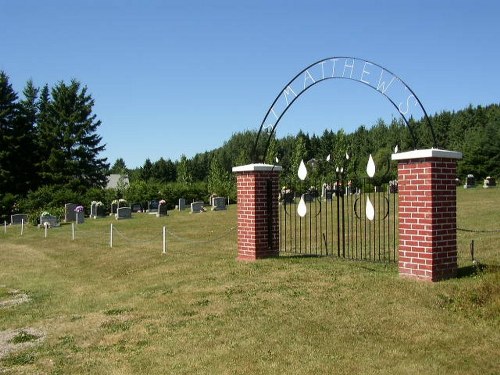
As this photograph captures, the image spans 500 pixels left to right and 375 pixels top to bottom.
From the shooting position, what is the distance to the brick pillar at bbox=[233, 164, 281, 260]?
9.95m

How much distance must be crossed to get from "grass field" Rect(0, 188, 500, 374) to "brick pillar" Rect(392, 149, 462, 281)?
10.5 inches

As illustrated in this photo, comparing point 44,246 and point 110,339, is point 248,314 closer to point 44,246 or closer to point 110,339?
point 110,339

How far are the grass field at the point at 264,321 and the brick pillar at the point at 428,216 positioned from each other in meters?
0.27

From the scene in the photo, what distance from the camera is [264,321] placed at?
628cm

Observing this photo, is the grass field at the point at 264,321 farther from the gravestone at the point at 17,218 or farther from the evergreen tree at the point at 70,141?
the evergreen tree at the point at 70,141

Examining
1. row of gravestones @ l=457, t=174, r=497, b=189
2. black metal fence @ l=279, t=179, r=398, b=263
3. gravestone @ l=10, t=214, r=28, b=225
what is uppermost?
row of gravestones @ l=457, t=174, r=497, b=189

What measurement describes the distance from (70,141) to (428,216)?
55884mm

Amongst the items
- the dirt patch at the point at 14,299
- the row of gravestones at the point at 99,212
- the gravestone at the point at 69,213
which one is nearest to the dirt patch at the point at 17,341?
the dirt patch at the point at 14,299

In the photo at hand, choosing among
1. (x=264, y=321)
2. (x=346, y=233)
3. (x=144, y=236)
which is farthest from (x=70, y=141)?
(x=264, y=321)

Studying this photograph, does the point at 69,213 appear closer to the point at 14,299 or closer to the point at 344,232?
the point at 14,299

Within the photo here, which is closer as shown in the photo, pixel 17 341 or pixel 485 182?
pixel 17 341

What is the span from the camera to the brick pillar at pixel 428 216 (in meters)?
7.05

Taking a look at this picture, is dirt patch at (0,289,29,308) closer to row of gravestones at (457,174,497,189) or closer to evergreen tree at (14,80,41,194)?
row of gravestones at (457,174,497,189)

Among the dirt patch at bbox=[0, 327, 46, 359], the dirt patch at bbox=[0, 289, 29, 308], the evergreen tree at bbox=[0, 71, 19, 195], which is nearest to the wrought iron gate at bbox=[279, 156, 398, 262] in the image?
the dirt patch at bbox=[0, 327, 46, 359]
